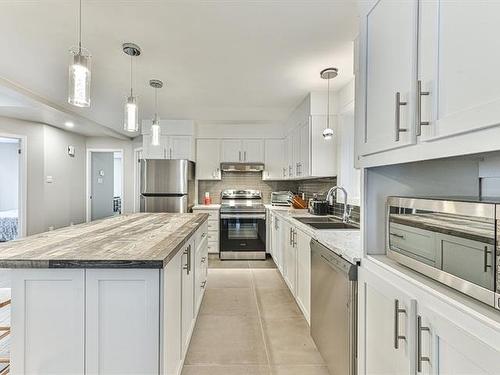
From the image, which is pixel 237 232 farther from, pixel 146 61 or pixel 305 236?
pixel 146 61

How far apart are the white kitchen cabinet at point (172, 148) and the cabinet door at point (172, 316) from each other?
3453 millimetres

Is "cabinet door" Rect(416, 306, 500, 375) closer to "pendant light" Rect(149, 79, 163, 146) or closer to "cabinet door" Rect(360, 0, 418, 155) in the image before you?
"cabinet door" Rect(360, 0, 418, 155)

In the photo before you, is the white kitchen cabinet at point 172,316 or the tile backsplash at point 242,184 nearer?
the white kitchen cabinet at point 172,316

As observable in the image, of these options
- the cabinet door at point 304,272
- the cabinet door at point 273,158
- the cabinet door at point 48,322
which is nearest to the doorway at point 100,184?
the cabinet door at point 273,158

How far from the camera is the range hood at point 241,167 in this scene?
518 cm

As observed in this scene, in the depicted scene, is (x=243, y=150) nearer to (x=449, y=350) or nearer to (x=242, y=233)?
(x=242, y=233)

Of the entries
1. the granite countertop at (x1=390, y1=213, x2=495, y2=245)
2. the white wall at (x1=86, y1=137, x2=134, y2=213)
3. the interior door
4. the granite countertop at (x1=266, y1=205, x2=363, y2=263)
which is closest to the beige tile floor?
the granite countertop at (x1=266, y1=205, x2=363, y2=263)

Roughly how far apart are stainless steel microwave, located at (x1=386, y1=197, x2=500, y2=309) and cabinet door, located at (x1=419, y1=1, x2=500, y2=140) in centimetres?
25

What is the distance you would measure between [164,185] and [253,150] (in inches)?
67.3

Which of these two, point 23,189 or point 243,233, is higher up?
point 23,189

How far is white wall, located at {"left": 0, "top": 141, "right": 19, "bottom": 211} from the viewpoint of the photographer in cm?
752

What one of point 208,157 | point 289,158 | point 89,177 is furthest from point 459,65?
point 89,177

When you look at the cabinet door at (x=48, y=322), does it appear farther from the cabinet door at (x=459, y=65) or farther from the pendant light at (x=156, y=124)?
the pendant light at (x=156, y=124)

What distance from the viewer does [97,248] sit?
1.50 m
